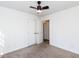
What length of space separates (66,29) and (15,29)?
303 cm

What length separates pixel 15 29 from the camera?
4.40 meters

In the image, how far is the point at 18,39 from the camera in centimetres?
461

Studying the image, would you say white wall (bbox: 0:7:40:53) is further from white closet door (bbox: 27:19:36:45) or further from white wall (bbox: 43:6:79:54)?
white wall (bbox: 43:6:79:54)

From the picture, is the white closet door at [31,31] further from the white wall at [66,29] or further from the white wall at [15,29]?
the white wall at [66,29]

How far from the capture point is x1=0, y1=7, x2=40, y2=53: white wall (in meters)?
3.86

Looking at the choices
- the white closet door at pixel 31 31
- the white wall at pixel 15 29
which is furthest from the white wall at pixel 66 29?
the white wall at pixel 15 29

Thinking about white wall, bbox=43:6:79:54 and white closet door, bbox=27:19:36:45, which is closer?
white wall, bbox=43:6:79:54

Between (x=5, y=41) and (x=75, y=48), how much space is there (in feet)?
12.2

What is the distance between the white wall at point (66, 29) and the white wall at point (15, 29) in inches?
67.5

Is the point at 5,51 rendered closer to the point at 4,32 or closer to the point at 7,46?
the point at 7,46

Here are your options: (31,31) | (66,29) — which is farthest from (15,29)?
(66,29)

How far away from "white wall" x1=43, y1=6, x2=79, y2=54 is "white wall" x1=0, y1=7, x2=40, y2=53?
67.5 inches

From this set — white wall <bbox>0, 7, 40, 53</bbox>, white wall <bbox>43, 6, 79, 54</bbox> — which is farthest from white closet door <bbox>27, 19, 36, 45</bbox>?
white wall <bbox>43, 6, 79, 54</bbox>

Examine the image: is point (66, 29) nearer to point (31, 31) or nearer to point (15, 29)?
point (31, 31)
